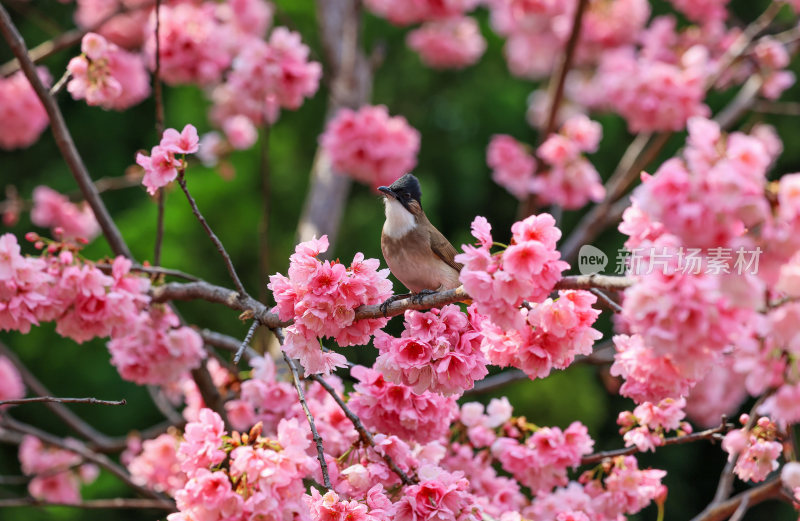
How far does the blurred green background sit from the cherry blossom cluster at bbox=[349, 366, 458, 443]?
2.87 m

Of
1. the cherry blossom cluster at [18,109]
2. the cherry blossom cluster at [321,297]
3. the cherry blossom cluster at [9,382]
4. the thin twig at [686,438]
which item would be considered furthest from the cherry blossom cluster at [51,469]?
the thin twig at [686,438]

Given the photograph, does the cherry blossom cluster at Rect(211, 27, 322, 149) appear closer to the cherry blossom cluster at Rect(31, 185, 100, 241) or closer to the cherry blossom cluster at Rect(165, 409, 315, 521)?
the cherry blossom cluster at Rect(31, 185, 100, 241)

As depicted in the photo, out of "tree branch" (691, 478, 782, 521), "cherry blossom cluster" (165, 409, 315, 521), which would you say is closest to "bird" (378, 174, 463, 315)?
"cherry blossom cluster" (165, 409, 315, 521)

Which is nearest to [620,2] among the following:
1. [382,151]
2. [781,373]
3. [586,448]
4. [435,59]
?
[435,59]

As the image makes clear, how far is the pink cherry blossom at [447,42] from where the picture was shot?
14.4ft

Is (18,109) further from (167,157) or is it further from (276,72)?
(167,157)

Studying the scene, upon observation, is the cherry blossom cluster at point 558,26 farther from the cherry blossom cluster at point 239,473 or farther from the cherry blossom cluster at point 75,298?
the cherry blossom cluster at point 239,473

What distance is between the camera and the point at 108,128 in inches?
270

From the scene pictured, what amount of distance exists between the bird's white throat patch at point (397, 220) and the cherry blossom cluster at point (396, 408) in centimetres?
49

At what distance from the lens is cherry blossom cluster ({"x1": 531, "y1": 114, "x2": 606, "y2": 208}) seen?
132 inches

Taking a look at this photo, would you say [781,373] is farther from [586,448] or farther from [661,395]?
[586,448]

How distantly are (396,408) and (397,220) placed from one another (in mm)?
616

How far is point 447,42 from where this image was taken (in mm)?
4398

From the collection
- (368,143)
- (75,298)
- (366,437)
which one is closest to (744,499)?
(366,437)
